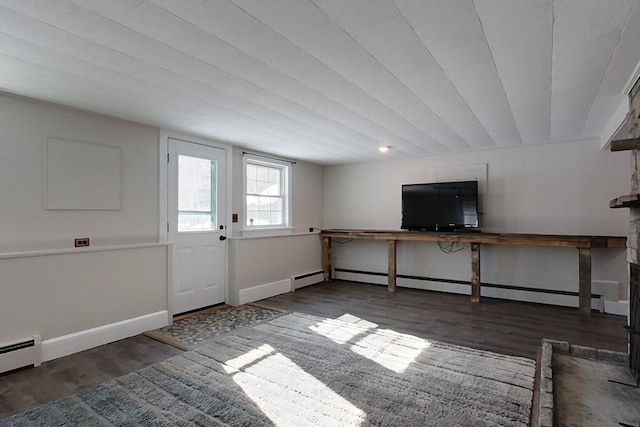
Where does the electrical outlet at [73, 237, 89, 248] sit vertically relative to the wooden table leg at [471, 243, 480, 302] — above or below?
above

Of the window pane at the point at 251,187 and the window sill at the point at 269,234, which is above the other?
the window pane at the point at 251,187

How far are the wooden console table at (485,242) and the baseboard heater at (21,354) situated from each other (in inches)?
162

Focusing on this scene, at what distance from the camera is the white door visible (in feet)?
13.4

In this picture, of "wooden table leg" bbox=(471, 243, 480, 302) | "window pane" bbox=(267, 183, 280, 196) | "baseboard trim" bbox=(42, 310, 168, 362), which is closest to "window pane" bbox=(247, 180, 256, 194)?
"window pane" bbox=(267, 183, 280, 196)

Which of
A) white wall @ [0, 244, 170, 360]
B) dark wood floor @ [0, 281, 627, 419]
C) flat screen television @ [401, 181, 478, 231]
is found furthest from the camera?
flat screen television @ [401, 181, 478, 231]

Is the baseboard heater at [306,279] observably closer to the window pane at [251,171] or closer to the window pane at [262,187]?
the window pane at [262,187]

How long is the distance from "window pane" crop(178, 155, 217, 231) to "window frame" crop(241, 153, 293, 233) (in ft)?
1.72

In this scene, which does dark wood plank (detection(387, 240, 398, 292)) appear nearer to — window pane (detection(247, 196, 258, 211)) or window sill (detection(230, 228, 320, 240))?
window sill (detection(230, 228, 320, 240))

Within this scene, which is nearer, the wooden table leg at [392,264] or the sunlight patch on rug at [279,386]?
the sunlight patch on rug at [279,386]

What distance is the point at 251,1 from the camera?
1598 millimetres

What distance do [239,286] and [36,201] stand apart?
96.2 inches

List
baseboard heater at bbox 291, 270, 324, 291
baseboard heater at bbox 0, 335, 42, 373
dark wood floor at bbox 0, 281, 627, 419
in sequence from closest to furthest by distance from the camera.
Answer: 1. dark wood floor at bbox 0, 281, 627, 419
2. baseboard heater at bbox 0, 335, 42, 373
3. baseboard heater at bbox 291, 270, 324, 291

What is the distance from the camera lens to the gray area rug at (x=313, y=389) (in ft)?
6.61

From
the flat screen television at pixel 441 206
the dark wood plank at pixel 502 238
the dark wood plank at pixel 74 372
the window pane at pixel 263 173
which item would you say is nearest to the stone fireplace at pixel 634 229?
the dark wood plank at pixel 502 238
